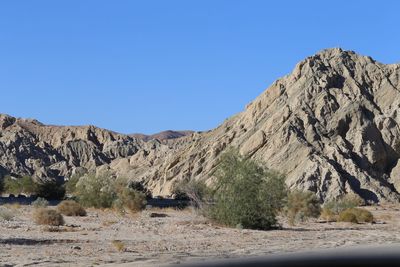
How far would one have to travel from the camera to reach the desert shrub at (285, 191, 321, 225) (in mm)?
42694

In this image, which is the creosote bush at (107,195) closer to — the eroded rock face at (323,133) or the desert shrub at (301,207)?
the desert shrub at (301,207)

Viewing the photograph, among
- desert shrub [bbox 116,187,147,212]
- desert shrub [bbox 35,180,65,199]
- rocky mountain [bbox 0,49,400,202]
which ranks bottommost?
desert shrub [bbox 116,187,147,212]

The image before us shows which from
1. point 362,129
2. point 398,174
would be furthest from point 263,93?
point 398,174

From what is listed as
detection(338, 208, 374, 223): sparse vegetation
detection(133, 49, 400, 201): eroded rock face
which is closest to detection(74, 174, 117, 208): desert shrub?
detection(338, 208, 374, 223): sparse vegetation

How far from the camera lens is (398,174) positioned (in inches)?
3000

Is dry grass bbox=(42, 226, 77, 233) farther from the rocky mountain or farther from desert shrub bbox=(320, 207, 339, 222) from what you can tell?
the rocky mountain

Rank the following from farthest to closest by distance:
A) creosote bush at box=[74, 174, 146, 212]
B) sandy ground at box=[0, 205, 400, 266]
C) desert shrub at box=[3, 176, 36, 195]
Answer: desert shrub at box=[3, 176, 36, 195] < creosote bush at box=[74, 174, 146, 212] < sandy ground at box=[0, 205, 400, 266]

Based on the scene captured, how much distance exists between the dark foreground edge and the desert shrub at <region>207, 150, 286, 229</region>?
858 cm

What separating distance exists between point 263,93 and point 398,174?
74.9ft

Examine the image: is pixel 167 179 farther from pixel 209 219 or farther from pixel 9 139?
pixel 9 139

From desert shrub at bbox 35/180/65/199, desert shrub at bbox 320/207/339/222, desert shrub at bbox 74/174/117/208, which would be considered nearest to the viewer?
desert shrub at bbox 320/207/339/222

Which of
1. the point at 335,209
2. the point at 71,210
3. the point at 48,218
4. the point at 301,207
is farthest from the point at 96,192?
the point at 48,218

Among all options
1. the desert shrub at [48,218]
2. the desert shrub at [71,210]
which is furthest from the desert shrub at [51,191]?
the desert shrub at [48,218]

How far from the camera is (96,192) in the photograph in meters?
51.8
